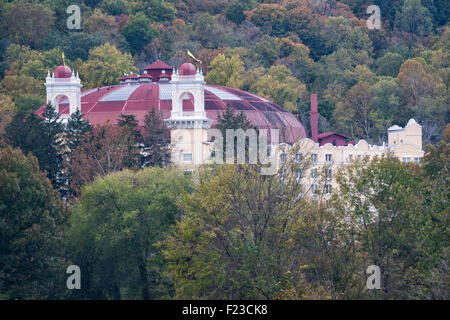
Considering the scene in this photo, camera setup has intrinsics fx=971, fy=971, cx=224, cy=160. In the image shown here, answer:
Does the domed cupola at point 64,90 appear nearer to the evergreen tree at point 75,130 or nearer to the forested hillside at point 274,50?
the evergreen tree at point 75,130

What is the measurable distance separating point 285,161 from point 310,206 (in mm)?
3318

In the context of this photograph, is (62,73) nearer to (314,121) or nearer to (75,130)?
(75,130)

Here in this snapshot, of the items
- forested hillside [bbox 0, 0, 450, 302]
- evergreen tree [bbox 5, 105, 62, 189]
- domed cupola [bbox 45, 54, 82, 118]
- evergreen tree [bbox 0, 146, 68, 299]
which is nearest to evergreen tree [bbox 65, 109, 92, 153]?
forested hillside [bbox 0, 0, 450, 302]

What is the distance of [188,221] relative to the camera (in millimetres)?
45094

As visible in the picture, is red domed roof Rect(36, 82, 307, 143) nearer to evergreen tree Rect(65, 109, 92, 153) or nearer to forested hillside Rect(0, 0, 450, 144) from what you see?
evergreen tree Rect(65, 109, 92, 153)

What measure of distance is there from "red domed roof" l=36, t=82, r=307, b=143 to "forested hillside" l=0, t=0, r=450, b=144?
28.5 ft

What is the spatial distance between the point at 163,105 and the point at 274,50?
4552cm

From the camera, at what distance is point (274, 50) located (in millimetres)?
118875

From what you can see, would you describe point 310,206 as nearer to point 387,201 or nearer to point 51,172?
point 387,201

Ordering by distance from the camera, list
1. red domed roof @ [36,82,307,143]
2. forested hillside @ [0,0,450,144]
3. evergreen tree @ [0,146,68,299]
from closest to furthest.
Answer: evergreen tree @ [0,146,68,299] < red domed roof @ [36,82,307,143] < forested hillside @ [0,0,450,144]

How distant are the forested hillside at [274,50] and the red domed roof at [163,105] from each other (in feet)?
28.5

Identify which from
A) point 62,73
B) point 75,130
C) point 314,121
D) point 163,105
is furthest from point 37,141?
point 314,121

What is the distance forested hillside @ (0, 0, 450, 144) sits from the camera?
98062 millimetres

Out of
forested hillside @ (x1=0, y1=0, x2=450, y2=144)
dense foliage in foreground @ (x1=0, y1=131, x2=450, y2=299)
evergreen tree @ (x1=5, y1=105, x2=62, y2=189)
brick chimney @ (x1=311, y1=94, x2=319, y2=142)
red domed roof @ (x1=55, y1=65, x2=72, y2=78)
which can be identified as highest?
forested hillside @ (x1=0, y1=0, x2=450, y2=144)
